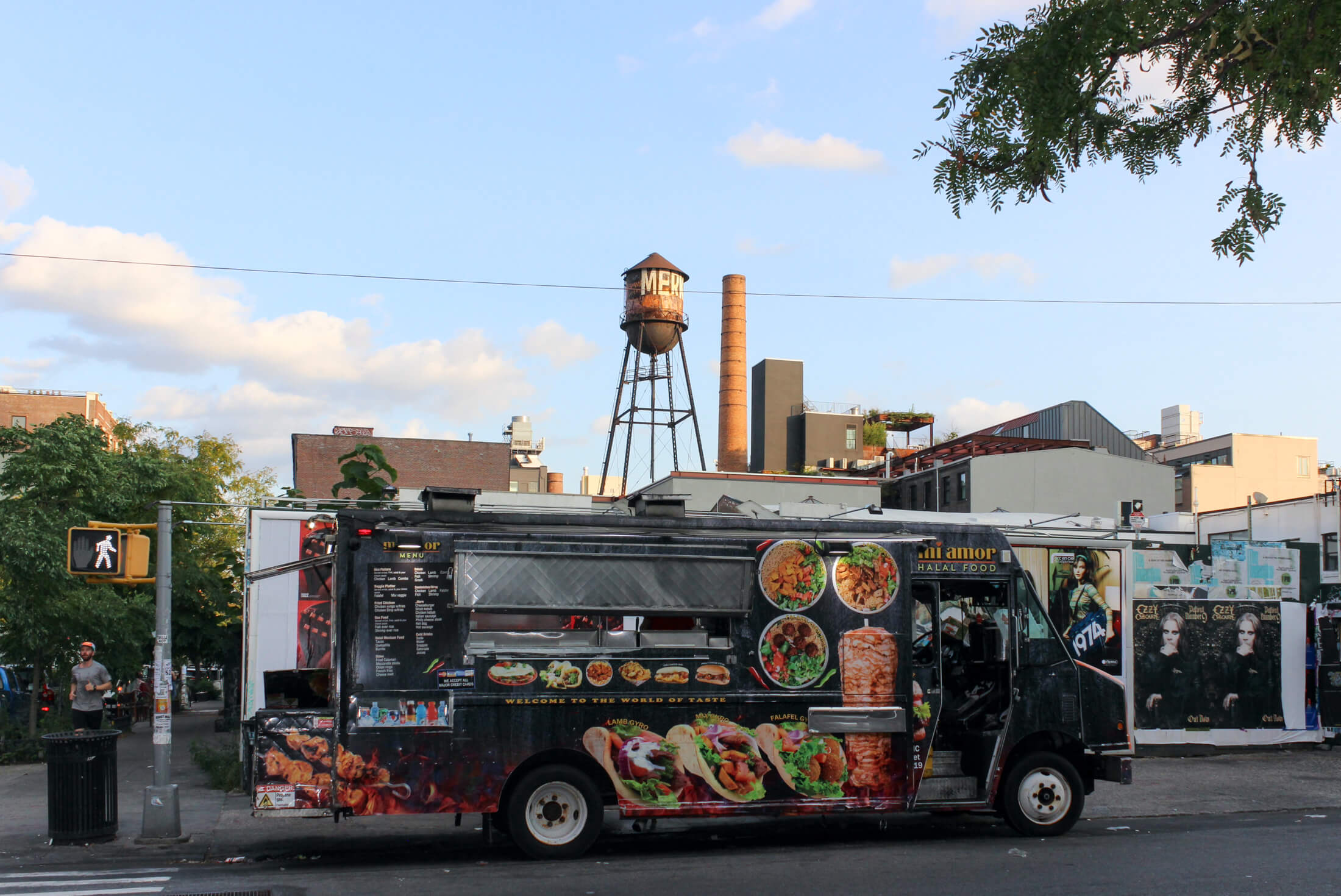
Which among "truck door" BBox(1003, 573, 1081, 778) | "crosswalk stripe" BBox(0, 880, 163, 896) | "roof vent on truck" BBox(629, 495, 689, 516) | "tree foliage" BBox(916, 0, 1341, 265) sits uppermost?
"tree foliage" BBox(916, 0, 1341, 265)

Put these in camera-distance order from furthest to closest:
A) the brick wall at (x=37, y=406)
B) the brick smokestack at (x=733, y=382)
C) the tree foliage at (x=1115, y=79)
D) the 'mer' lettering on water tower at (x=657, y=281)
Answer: the brick wall at (x=37, y=406) → the brick smokestack at (x=733, y=382) → the 'mer' lettering on water tower at (x=657, y=281) → the tree foliage at (x=1115, y=79)

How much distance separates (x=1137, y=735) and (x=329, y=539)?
12940 mm

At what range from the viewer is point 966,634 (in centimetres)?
1284

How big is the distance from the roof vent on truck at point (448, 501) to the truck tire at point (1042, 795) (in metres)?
5.68

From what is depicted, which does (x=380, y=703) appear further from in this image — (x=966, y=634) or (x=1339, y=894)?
(x=1339, y=894)

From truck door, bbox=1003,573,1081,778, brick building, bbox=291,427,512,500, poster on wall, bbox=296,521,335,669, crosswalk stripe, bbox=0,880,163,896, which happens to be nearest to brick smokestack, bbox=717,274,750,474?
brick building, bbox=291,427,512,500

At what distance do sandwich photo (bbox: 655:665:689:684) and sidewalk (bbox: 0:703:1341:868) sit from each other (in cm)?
244

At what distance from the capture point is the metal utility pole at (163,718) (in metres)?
11.2

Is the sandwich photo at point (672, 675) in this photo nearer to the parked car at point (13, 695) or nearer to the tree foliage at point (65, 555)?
the tree foliage at point (65, 555)

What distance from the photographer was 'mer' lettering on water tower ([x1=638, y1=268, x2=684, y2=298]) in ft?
179

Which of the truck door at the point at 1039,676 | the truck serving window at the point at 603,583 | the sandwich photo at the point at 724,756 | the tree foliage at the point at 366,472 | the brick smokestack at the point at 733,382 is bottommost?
the sandwich photo at the point at 724,756

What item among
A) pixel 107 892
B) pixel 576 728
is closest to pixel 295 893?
pixel 107 892

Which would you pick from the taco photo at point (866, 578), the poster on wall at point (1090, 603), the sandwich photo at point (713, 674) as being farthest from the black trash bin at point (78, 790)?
the poster on wall at point (1090, 603)

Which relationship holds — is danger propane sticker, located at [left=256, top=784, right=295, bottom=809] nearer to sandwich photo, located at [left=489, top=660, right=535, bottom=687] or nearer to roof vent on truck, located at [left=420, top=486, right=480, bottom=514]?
sandwich photo, located at [left=489, top=660, right=535, bottom=687]
